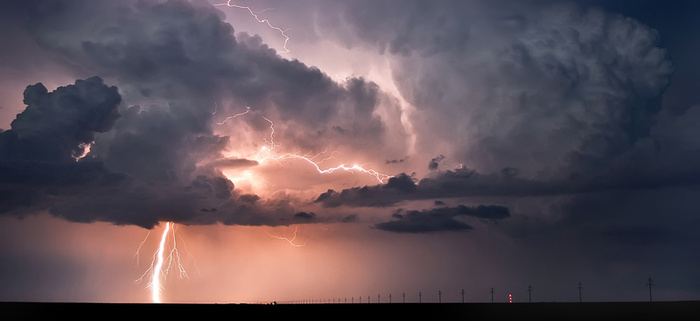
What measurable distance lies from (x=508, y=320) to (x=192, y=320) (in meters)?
44.2

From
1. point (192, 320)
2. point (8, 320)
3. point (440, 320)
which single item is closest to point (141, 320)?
point (192, 320)

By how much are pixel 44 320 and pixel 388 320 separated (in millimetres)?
46787

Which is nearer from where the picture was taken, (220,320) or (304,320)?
(304,320)

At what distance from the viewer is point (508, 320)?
91.9 meters

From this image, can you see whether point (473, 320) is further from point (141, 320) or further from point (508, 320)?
point (141, 320)

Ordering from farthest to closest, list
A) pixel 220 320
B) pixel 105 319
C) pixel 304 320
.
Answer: pixel 105 319 < pixel 220 320 < pixel 304 320

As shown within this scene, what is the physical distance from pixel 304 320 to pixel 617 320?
1639 inches

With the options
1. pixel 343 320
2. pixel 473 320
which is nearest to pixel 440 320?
pixel 473 320

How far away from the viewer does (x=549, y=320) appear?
90.4 metres

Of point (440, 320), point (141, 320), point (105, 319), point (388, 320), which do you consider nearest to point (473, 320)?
point (440, 320)

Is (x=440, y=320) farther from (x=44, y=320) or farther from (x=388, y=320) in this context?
(x=44, y=320)

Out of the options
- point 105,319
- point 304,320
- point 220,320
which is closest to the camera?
point 304,320

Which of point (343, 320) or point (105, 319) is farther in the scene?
point (105, 319)

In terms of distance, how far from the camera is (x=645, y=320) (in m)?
89.2
